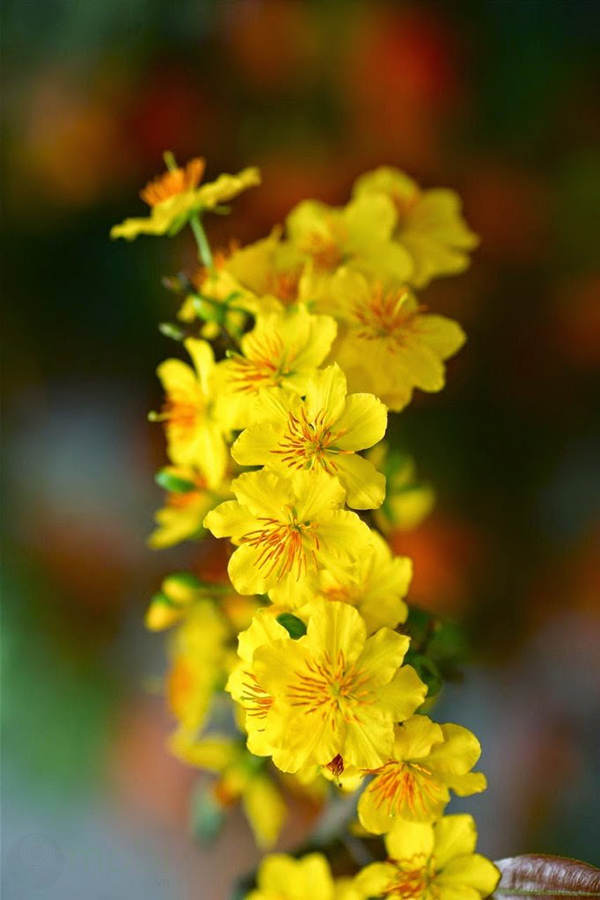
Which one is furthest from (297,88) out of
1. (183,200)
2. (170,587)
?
(170,587)

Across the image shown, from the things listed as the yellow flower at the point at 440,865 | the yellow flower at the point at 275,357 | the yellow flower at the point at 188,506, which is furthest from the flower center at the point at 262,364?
the yellow flower at the point at 440,865

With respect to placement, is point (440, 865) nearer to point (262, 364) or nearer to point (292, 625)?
point (292, 625)

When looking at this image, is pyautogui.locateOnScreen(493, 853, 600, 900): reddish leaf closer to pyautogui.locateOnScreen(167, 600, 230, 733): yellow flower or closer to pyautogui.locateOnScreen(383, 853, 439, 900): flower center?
pyautogui.locateOnScreen(383, 853, 439, 900): flower center

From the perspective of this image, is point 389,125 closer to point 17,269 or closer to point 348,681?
point 17,269

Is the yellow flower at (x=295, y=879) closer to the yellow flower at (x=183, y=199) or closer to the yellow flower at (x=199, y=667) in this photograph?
the yellow flower at (x=199, y=667)

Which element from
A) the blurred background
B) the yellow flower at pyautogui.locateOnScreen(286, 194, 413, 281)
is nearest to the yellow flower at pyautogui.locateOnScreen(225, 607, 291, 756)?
the yellow flower at pyautogui.locateOnScreen(286, 194, 413, 281)
